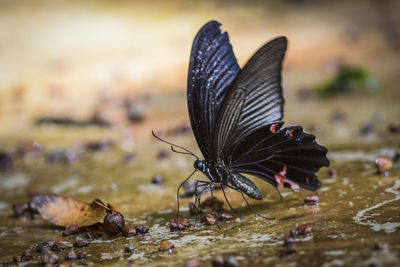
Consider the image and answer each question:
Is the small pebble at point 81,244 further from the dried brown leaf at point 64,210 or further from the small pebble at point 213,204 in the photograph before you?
the small pebble at point 213,204

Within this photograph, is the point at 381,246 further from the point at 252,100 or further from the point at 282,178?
the point at 252,100

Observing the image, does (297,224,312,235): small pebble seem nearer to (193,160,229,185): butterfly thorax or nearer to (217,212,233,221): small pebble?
(217,212,233,221): small pebble

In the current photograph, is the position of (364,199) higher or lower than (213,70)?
lower

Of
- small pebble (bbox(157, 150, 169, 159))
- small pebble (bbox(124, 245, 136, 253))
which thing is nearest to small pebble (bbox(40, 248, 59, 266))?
small pebble (bbox(124, 245, 136, 253))

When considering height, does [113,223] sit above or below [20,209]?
below


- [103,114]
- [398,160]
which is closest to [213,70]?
[398,160]

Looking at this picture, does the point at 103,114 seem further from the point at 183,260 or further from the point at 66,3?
the point at 66,3

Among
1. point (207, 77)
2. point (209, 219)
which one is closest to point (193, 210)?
point (209, 219)
